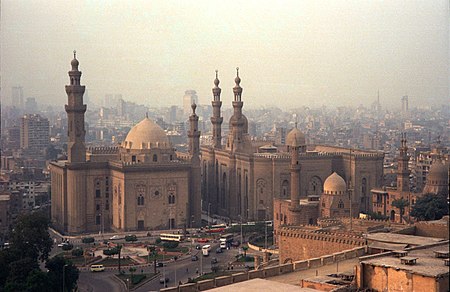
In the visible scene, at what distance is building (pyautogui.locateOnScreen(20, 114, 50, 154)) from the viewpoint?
30.9m

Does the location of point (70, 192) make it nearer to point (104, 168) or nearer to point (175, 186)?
point (104, 168)

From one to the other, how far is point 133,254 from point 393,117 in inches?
514

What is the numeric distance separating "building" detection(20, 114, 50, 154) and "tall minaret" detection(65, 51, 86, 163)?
5002 mm

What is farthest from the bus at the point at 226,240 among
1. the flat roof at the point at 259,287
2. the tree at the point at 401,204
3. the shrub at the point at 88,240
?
the flat roof at the point at 259,287

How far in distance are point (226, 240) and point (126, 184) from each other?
3567mm

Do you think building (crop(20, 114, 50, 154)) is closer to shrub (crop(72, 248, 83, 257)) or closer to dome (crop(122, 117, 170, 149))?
dome (crop(122, 117, 170, 149))

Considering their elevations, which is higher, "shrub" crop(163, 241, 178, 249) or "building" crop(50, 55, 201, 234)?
"building" crop(50, 55, 201, 234)

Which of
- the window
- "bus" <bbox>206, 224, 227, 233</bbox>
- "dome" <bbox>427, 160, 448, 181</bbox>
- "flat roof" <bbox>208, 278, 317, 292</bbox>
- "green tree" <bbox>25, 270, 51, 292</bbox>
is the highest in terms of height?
"dome" <bbox>427, 160, 448, 181</bbox>

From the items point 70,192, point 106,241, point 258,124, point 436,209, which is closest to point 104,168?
point 70,192

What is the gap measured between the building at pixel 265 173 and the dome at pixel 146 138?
2665 mm

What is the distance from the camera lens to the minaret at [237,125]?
26406 millimetres

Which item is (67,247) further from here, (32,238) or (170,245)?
(32,238)

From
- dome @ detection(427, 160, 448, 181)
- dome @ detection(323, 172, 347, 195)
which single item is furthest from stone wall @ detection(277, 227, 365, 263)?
dome @ detection(427, 160, 448, 181)

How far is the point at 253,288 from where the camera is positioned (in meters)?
8.02
